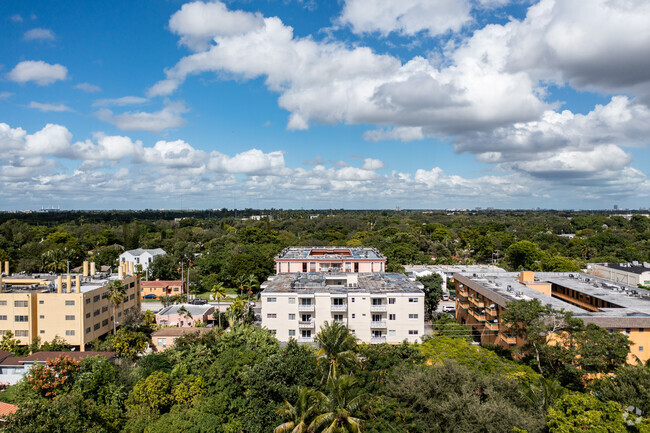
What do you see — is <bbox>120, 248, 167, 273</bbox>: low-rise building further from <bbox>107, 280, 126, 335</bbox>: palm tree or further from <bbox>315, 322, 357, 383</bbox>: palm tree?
Answer: <bbox>315, 322, 357, 383</bbox>: palm tree

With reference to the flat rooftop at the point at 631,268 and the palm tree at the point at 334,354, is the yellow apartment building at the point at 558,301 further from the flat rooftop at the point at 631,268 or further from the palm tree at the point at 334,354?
the flat rooftop at the point at 631,268

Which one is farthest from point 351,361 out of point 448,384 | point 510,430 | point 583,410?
point 583,410

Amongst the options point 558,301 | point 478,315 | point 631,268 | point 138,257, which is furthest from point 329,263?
point 631,268

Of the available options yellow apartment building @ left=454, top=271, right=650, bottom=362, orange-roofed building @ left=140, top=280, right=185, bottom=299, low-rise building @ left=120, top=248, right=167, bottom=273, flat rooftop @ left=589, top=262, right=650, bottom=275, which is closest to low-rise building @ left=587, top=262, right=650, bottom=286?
flat rooftop @ left=589, top=262, right=650, bottom=275

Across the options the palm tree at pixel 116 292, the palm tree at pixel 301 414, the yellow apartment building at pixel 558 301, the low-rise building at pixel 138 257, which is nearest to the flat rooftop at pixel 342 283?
the yellow apartment building at pixel 558 301

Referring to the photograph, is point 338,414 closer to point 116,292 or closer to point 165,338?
point 165,338

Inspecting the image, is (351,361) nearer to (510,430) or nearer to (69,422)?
(510,430)

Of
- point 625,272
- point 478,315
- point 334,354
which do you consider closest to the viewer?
point 334,354
